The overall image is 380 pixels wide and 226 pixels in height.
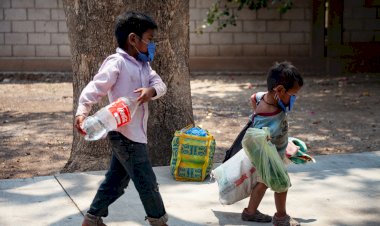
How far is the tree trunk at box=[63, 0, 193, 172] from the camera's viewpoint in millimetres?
6242

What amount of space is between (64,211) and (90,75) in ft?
6.04

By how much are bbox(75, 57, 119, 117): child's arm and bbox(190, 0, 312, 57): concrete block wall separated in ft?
39.9

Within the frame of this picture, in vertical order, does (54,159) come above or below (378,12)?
below

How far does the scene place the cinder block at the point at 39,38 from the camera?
16047mm

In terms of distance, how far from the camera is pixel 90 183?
5.52 m

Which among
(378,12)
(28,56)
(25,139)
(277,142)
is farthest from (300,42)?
(277,142)

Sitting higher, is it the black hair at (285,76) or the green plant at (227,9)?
the green plant at (227,9)

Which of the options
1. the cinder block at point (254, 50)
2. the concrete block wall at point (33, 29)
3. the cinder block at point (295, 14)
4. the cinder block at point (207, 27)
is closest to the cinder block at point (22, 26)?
the concrete block wall at point (33, 29)

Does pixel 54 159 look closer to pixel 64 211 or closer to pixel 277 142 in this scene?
pixel 64 211

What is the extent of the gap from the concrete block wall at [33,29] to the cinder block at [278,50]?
4816mm

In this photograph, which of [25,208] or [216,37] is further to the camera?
[216,37]

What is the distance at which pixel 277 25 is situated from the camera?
1622 centimetres

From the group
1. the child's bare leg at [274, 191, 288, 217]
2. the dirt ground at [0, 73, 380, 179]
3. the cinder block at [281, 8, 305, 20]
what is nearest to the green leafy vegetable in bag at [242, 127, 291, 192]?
the child's bare leg at [274, 191, 288, 217]

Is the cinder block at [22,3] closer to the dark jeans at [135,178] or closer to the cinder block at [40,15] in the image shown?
the cinder block at [40,15]
